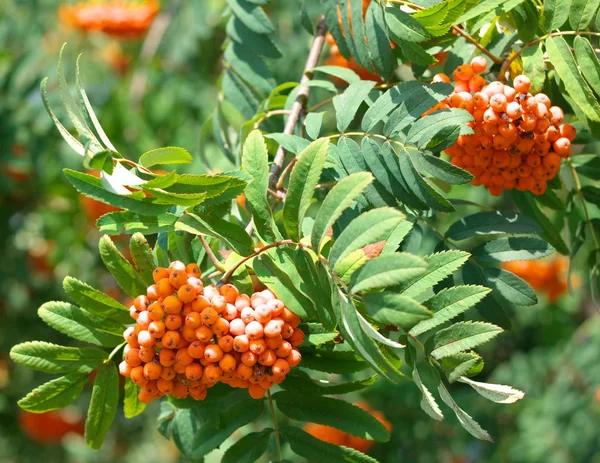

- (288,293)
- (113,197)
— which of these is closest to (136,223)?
(113,197)

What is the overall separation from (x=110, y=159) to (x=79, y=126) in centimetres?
14

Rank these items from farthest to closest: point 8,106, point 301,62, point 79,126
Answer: point 301,62 < point 8,106 < point 79,126

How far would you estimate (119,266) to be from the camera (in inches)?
49.0

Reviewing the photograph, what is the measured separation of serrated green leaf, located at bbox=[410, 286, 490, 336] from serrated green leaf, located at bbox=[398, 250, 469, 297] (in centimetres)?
4

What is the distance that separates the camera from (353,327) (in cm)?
99

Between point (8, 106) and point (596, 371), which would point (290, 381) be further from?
point (596, 371)

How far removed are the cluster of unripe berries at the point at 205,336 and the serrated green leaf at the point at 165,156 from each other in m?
0.19

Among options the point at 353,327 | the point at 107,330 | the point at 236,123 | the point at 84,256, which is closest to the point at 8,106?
the point at 84,256

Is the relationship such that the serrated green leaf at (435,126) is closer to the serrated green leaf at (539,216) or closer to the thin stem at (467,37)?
the thin stem at (467,37)

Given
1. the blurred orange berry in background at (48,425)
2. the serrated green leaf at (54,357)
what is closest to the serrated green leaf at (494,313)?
the serrated green leaf at (54,357)

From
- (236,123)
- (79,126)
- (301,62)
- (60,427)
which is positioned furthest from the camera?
(60,427)

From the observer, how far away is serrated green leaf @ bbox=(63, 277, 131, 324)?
1227 mm

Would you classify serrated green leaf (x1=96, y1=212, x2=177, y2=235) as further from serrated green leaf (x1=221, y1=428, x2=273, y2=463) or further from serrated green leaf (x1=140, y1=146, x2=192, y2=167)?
serrated green leaf (x1=221, y1=428, x2=273, y2=463)

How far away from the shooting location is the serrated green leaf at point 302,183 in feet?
3.57
